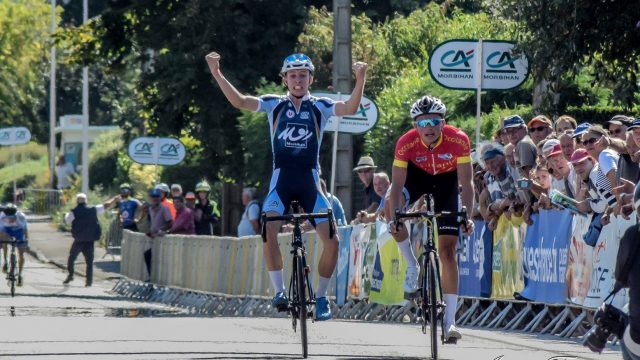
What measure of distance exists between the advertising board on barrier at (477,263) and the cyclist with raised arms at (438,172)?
4.96 m

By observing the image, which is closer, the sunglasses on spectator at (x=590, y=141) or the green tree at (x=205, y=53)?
the sunglasses on spectator at (x=590, y=141)

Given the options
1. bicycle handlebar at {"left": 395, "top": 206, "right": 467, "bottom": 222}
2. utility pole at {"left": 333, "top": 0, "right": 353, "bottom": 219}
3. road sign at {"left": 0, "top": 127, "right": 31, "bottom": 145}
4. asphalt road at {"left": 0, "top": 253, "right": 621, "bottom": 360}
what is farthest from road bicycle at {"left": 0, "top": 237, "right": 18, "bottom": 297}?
road sign at {"left": 0, "top": 127, "right": 31, "bottom": 145}

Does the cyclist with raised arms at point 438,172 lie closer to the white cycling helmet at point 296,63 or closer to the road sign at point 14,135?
the white cycling helmet at point 296,63

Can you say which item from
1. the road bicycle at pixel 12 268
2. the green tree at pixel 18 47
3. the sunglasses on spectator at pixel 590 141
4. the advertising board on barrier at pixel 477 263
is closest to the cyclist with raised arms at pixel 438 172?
the sunglasses on spectator at pixel 590 141

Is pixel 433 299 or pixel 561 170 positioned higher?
pixel 561 170

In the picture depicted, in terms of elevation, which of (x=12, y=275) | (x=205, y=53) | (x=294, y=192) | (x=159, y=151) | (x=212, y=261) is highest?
(x=205, y=53)

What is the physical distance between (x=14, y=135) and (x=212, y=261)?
107 feet

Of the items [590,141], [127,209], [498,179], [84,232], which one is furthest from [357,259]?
[127,209]

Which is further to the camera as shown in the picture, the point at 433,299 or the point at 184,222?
the point at 184,222

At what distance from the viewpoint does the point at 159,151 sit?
3531cm

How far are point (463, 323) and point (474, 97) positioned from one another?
7.85m

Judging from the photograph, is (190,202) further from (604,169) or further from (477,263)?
(604,169)

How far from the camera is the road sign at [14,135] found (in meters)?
57.4

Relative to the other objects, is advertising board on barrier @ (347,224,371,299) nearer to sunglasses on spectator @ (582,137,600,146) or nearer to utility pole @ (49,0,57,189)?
sunglasses on spectator @ (582,137,600,146)
